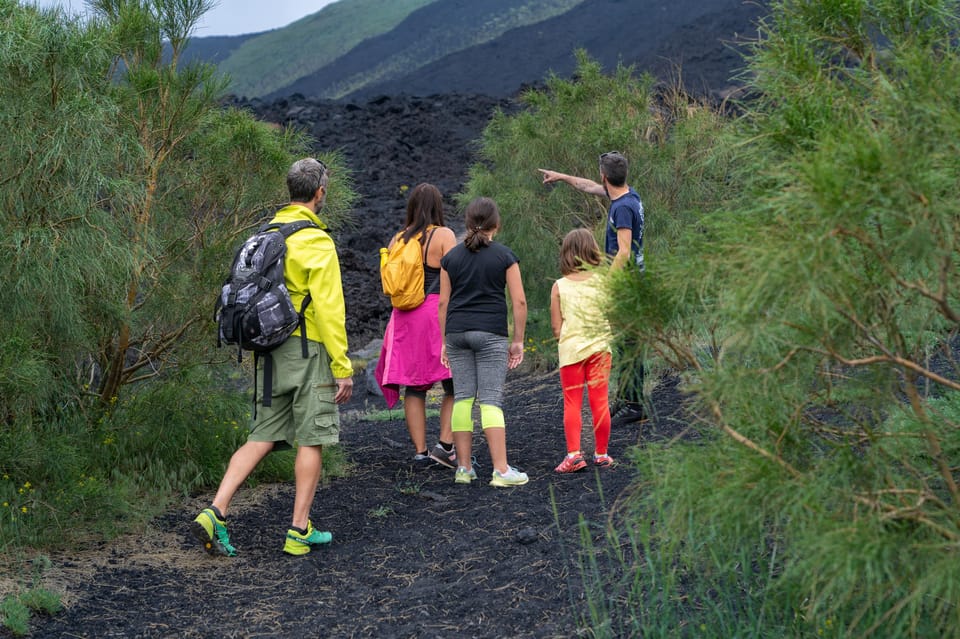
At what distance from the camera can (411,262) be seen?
20.8ft

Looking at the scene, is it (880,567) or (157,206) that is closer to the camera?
(880,567)

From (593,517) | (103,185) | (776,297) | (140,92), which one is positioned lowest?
(593,517)

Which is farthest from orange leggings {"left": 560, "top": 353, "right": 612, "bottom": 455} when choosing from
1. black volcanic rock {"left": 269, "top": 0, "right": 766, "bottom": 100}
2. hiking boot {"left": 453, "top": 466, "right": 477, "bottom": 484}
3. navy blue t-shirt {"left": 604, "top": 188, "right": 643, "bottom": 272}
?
black volcanic rock {"left": 269, "top": 0, "right": 766, "bottom": 100}

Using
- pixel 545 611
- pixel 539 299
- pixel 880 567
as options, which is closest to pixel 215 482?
pixel 545 611

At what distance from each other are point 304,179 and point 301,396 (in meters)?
1.04

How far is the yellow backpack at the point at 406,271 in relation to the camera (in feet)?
20.8

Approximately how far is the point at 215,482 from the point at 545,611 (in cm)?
308

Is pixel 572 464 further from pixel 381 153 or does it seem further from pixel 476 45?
pixel 476 45

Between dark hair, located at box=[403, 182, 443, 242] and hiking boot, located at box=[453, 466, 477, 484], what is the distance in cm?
144

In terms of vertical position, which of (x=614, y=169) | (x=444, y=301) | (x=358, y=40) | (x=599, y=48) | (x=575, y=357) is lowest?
(x=599, y=48)

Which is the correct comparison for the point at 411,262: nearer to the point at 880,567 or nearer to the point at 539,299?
the point at 880,567

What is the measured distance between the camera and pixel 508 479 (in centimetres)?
607

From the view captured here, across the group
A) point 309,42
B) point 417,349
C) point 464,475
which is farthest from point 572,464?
point 309,42

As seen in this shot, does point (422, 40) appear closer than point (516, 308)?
No
